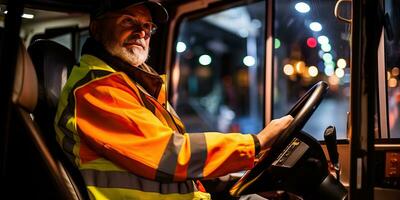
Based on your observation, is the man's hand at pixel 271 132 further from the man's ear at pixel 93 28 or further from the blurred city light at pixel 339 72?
the blurred city light at pixel 339 72

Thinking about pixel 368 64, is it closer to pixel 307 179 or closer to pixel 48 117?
pixel 307 179

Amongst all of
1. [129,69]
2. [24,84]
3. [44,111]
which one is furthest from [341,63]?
[24,84]

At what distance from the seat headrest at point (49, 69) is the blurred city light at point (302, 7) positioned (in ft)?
5.90

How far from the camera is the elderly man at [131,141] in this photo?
1.82 metres

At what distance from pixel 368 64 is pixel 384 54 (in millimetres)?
1421

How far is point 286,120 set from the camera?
1.88 metres

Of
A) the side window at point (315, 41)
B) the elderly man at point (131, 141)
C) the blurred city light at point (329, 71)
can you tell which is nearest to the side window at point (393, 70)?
the side window at point (315, 41)

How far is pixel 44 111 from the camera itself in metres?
2.12

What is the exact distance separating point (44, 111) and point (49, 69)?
179 millimetres

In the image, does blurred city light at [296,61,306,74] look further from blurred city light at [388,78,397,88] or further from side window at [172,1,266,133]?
side window at [172,1,266,133]

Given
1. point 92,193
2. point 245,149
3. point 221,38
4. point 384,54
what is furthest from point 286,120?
point 221,38

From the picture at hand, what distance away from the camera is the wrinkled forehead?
2.31 metres

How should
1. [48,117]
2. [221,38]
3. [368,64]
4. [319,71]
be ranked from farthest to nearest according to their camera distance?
[221,38] < [319,71] < [48,117] < [368,64]

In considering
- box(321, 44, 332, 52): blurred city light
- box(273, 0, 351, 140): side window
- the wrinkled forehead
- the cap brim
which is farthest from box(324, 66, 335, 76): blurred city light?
the wrinkled forehead
